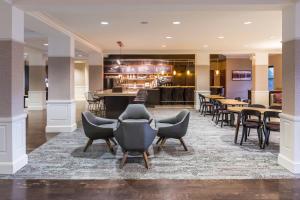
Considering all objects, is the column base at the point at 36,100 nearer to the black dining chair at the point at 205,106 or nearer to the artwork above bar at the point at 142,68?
the artwork above bar at the point at 142,68

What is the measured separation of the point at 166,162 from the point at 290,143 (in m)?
2.03

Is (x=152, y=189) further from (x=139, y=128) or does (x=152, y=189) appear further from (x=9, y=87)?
(x=9, y=87)

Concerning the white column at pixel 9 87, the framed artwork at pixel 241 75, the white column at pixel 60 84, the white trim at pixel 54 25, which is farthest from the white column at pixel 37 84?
the framed artwork at pixel 241 75

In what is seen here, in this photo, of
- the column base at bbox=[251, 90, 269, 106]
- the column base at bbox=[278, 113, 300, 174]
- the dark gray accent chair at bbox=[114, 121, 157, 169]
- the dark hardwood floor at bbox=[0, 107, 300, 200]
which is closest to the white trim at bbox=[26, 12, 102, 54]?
the dark gray accent chair at bbox=[114, 121, 157, 169]

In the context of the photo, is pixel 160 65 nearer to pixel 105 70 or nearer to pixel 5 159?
pixel 105 70

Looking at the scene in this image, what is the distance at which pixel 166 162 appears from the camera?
542 cm

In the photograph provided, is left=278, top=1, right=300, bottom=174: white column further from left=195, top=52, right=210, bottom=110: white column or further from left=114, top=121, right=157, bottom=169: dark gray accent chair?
left=195, top=52, right=210, bottom=110: white column

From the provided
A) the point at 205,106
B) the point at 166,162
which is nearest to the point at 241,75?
the point at 205,106

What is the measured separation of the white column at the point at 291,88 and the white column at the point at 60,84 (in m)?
5.43

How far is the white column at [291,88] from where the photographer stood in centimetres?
477

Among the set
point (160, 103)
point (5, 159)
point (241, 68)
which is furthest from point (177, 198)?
point (241, 68)

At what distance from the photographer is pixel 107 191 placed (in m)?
4.05

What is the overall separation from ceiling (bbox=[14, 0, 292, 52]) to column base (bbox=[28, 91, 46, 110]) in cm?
622

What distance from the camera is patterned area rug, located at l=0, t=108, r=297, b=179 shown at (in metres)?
4.72
